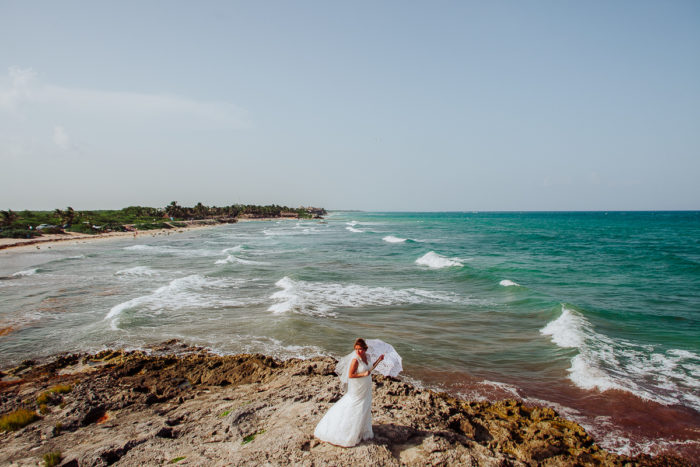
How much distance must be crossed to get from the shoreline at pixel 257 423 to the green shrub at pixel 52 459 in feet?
0.50

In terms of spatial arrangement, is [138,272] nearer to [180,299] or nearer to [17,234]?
[180,299]

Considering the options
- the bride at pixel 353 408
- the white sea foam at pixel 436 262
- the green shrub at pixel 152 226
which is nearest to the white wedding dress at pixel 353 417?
the bride at pixel 353 408

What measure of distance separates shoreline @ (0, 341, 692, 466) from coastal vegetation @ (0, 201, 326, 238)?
2606 inches

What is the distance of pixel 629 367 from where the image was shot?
38.8ft

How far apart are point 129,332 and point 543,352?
1591 centimetres

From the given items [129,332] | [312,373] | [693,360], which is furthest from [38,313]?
[693,360]

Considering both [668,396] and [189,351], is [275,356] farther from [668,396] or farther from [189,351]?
[668,396]

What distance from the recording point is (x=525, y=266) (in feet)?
106

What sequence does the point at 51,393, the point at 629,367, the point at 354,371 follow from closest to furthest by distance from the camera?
the point at 354,371 < the point at 51,393 < the point at 629,367

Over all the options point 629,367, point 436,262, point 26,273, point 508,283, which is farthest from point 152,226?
point 629,367

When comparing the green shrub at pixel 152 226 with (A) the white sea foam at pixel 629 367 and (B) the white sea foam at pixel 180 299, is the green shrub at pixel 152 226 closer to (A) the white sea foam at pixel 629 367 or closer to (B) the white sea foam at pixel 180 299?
(B) the white sea foam at pixel 180 299

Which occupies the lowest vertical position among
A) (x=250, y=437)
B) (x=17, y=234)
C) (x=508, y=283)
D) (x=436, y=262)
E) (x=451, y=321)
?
(x=451, y=321)

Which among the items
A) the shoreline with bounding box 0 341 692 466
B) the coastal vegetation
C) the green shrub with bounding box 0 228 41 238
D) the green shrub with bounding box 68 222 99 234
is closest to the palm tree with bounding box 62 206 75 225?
the coastal vegetation

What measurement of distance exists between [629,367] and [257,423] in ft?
37.7
